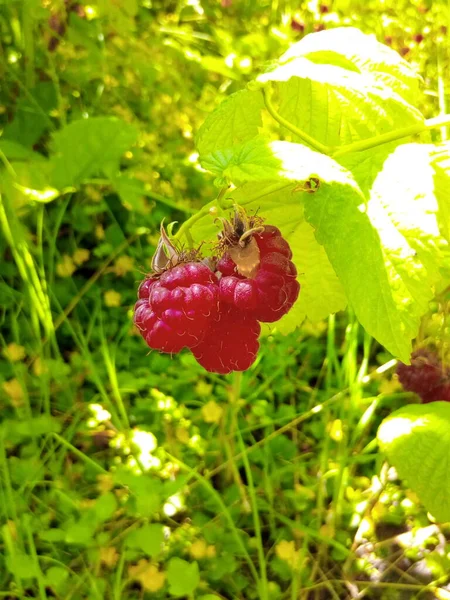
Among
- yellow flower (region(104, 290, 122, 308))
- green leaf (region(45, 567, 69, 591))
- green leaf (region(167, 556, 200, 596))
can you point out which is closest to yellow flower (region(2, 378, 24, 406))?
yellow flower (region(104, 290, 122, 308))

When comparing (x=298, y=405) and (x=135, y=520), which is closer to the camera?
(x=135, y=520)

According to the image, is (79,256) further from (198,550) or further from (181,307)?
(181,307)

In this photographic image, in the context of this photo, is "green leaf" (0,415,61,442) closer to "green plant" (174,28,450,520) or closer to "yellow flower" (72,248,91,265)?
"yellow flower" (72,248,91,265)

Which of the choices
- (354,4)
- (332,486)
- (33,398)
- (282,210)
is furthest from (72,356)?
(354,4)

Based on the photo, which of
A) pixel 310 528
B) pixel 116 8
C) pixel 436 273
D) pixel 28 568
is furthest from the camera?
pixel 116 8

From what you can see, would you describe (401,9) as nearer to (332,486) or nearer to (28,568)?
(332,486)
